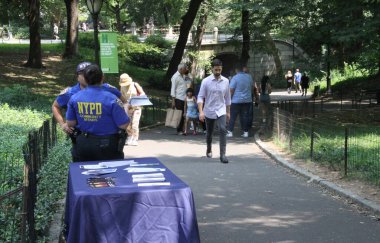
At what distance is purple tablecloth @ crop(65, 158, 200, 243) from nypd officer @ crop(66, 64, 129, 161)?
1326mm

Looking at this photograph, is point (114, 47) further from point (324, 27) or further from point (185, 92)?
point (324, 27)

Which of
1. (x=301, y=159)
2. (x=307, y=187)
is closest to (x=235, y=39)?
(x=301, y=159)

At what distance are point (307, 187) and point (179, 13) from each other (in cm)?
3630

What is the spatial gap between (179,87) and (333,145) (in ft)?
21.2

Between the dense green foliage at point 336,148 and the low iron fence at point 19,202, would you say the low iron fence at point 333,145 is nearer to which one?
the dense green foliage at point 336,148

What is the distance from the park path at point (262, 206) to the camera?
620 centimetres

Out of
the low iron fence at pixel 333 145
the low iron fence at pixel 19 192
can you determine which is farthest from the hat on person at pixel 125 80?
the low iron fence at pixel 19 192

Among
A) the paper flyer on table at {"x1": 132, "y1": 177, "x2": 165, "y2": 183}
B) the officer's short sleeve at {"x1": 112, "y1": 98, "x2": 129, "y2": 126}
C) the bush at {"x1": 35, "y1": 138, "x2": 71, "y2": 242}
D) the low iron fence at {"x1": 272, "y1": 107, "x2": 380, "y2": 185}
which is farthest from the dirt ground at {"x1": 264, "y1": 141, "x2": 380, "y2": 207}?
the bush at {"x1": 35, "y1": 138, "x2": 71, "y2": 242}

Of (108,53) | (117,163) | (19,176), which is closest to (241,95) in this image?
(108,53)

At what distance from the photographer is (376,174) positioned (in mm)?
8648

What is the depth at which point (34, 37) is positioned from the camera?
93.7ft

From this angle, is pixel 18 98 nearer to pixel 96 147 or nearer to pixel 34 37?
pixel 34 37

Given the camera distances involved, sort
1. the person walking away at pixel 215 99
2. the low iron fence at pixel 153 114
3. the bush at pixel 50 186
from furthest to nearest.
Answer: the low iron fence at pixel 153 114 < the person walking away at pixel 215 99 < the bush at pixel 50 186

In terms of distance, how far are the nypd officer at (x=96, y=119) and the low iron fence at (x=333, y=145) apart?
4584 millimetres
